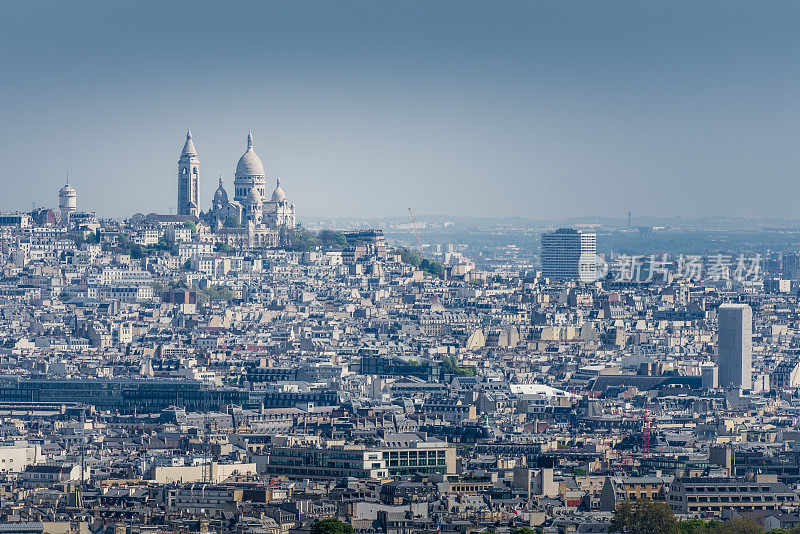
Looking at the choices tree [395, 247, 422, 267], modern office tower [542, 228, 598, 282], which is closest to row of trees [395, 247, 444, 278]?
tree [395, 247, 422, 267]

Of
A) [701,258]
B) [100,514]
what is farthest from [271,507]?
[701,258]

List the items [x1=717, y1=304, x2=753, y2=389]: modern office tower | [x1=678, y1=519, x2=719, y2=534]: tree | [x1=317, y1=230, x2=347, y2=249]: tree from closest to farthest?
1. [x1=678, y1=519, x2=719, y2=534]: tree
2. [x1=717, y1=304, x2=753, y2=389]: modern office tower
3. [x1=317, y1=230, x2=347, y2=249]: tree

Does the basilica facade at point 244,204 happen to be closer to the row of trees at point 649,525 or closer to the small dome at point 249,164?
the small dome at point 249,164

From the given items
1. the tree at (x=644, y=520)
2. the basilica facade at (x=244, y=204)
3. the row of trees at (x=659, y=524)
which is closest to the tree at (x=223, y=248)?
the basilica facade at (x=244, y=204)

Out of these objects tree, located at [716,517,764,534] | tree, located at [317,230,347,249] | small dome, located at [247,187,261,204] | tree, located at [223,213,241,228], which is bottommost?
tree, located at [716,517,764,534]

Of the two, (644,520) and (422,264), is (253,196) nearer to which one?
(422,264)

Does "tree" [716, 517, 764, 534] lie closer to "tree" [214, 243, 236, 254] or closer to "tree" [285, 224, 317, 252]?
"tree" [214, 243, 236, 254]

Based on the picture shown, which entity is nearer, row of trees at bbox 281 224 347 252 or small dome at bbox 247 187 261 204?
row of trees at bbox 281 224 347 252
